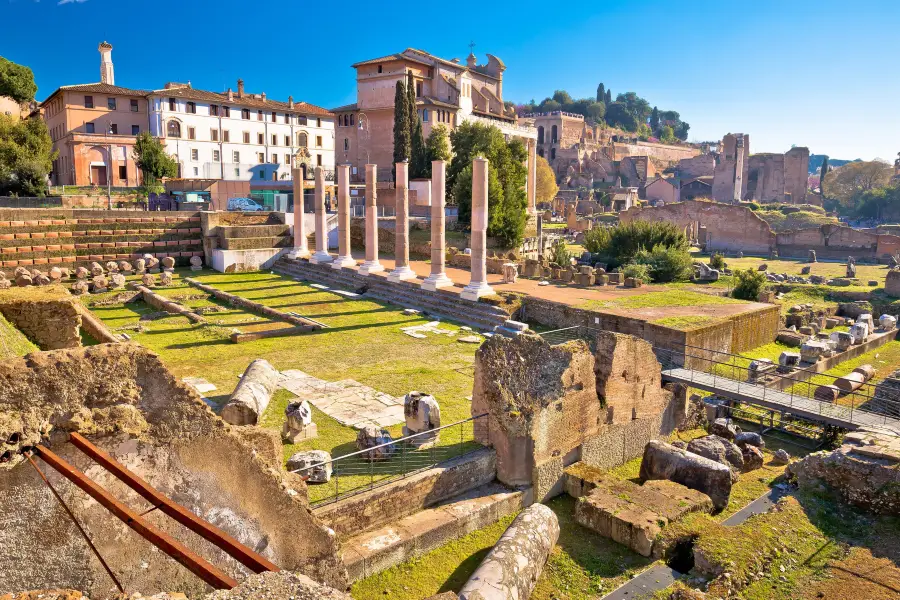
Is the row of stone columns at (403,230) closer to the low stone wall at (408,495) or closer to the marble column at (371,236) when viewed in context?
the marble column at (371,236)

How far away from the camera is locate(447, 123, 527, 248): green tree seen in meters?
31.8

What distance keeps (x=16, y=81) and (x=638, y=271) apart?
41575 millimetres

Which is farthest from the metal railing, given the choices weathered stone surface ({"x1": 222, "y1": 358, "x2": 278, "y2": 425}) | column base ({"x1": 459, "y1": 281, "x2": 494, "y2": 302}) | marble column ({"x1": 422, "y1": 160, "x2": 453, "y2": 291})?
marble column ({"x1": 422, "y1": 160, "x2": 453, "y2": 291})

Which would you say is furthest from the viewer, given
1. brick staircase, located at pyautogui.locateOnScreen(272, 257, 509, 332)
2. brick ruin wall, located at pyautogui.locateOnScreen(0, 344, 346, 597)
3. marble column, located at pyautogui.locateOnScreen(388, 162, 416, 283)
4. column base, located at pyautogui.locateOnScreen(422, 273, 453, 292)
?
marble column, located at pyautogui.locateOnScreen(388, 162, 416, 283)

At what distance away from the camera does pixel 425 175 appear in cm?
4256

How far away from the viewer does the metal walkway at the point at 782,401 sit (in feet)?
38.2

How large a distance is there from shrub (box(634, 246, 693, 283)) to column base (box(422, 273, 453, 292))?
28.9ft

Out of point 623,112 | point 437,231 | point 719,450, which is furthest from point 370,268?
point 623,112

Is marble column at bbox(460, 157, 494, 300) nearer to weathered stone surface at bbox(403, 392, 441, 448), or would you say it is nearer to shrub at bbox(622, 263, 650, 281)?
shrub at bbox(622, 263, 650, 281)

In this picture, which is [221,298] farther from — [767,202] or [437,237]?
[767,202]

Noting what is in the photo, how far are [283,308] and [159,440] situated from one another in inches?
601

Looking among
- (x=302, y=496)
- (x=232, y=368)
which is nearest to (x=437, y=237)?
(x=232, y=368)

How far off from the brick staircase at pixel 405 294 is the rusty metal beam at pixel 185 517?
14.1 meters

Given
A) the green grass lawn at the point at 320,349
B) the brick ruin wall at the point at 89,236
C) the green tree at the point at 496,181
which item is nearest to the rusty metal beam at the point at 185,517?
the green grass lawn at the point at 320,349
